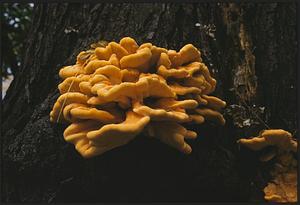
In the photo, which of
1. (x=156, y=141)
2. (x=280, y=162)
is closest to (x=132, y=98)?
(x=156, y=141)

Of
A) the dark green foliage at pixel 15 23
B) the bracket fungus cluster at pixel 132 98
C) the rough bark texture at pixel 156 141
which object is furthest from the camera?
the dark green foliage at pixel 15 23

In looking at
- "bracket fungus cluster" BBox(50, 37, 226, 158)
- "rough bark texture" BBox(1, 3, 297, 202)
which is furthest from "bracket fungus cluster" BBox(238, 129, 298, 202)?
"bracket fungus cluster" BBox(50, 37, 226, 158)

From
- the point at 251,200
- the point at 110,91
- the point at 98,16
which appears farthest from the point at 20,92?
the point at 251,200

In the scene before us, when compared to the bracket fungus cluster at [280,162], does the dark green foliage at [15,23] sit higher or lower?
higher

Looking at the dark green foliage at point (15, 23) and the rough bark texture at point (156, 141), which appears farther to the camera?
the dark green foliage at point (15, 23)

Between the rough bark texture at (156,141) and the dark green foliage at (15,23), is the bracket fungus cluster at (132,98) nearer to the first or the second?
the rough bark texture at (156,141)

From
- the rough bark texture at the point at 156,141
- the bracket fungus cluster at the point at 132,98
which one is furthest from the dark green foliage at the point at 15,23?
the bracket fungus cluster at the point at 132,98

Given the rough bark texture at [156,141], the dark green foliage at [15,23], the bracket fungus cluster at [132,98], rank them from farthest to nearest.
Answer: the dark green foliage at [15,23], the rough bark texture at [156,141], the bracket fungus cluster at [132,98]
